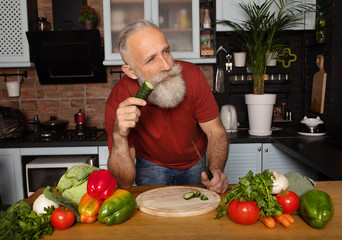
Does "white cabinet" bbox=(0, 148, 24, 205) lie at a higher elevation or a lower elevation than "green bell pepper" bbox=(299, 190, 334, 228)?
lower

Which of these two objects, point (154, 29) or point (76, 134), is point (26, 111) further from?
point (154, 29)

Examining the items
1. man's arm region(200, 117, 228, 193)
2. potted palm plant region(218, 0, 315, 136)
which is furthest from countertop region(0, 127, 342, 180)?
man's arm region(200, 117, 228, 193)

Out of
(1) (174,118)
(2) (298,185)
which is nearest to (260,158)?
(1) (174,118)

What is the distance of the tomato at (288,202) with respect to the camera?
962 millimetres

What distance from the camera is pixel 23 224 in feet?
2.97

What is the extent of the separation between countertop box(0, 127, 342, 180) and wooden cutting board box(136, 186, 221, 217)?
83 cm

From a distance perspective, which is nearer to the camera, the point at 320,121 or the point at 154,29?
the point at 154,29

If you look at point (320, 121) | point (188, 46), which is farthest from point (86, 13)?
point (320, 121)

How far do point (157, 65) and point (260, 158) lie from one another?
146 centimetres

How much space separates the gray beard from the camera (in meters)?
1.54

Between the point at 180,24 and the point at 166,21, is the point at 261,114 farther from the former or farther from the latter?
the point at 166,21

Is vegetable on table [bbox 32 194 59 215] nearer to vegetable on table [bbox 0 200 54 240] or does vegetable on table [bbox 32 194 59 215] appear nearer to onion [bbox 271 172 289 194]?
vegetable on table [bbox 0 200 54 240]

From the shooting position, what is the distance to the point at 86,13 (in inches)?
115

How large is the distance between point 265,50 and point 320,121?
2.44 feet
